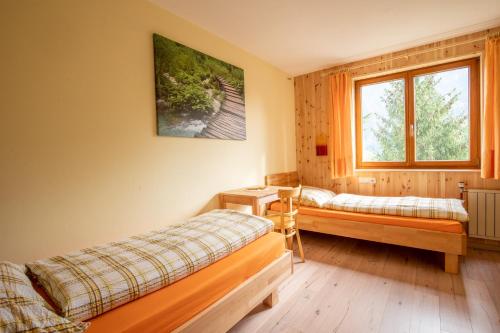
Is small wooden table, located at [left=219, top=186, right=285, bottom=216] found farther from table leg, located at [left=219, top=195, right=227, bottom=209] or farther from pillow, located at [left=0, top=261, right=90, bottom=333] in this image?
pillow, located at [left=0, top=261, right=90, bottom=333]

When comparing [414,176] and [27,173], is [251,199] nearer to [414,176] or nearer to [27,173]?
[27,173]

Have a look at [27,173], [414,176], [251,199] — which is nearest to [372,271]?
[251,199]

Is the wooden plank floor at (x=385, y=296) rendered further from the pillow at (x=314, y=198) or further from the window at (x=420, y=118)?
the window at (x=420, y=118)

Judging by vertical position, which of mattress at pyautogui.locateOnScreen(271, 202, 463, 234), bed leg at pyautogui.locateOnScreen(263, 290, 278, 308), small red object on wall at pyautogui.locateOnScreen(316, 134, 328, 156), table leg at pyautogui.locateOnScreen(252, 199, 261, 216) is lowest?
bed leg at pyautogui.locateOnScreen(263, 290, 278, 308)

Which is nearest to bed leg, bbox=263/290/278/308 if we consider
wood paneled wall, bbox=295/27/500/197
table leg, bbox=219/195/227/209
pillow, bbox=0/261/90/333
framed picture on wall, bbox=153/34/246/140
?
table leg, bbox=219/195/227/209

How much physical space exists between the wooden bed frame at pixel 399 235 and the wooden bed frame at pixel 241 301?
116 centimetres

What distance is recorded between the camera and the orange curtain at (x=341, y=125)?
349 centimetres

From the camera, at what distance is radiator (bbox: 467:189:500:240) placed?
2.65m

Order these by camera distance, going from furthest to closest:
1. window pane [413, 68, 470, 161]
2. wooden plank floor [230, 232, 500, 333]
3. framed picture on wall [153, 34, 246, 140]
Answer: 1. window pane [413, 68, 470, 161]
2. framed picture on wall [153, 34, 246, 140]
3. wooden plank floor [230, 232, 500, 333]

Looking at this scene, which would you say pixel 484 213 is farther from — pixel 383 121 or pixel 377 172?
pixel 383 121

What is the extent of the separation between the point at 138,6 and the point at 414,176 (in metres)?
3.61

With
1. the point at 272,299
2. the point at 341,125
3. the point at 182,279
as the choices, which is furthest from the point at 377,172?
the point at 182,279

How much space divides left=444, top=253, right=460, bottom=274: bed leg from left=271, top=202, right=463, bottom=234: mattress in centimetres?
23

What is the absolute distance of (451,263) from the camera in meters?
2.21
